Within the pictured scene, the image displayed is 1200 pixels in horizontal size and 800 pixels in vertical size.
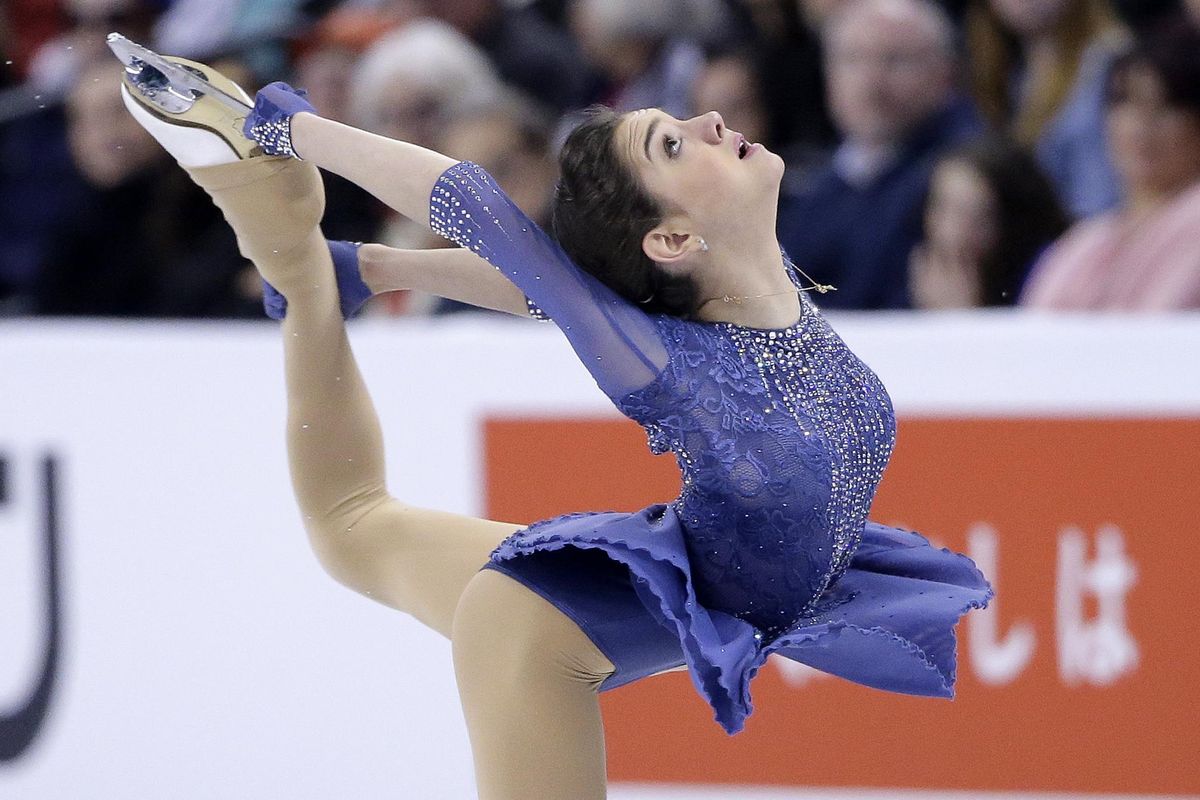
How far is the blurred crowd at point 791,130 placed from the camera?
11.0 ft

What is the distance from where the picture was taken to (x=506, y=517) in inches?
120

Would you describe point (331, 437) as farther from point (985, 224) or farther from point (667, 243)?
point (985, 224)

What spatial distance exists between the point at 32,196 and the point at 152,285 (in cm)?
73

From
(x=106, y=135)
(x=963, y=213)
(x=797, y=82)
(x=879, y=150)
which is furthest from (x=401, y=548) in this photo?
(x=106, y=135)

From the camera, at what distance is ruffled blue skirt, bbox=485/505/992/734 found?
5.96 feet

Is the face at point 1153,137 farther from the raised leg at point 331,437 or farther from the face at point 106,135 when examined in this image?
the face at point 106,135

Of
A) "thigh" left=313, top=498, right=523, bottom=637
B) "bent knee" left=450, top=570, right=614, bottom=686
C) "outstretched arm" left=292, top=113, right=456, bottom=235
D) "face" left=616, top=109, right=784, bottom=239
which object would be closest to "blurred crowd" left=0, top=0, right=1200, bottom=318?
"thigh" left=313, top=498, right=523, bottom=637

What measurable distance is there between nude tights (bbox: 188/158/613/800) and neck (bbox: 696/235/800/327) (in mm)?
399

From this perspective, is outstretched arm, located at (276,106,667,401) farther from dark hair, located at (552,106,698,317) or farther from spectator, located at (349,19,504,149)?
spectator, located at (349,19,504,149)

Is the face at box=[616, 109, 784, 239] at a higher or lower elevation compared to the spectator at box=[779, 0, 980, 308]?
lower

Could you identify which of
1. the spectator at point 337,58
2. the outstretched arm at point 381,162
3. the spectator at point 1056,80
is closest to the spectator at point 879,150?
the spectator at point 1056,80

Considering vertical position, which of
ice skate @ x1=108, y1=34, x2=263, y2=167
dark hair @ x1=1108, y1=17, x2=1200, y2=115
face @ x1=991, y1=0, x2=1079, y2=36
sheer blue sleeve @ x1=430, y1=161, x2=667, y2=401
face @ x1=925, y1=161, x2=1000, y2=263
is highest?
face @ x1=991, y1=0, x2=1079, y2=36

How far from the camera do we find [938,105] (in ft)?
11.9

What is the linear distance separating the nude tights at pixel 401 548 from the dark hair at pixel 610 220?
0.38 m
